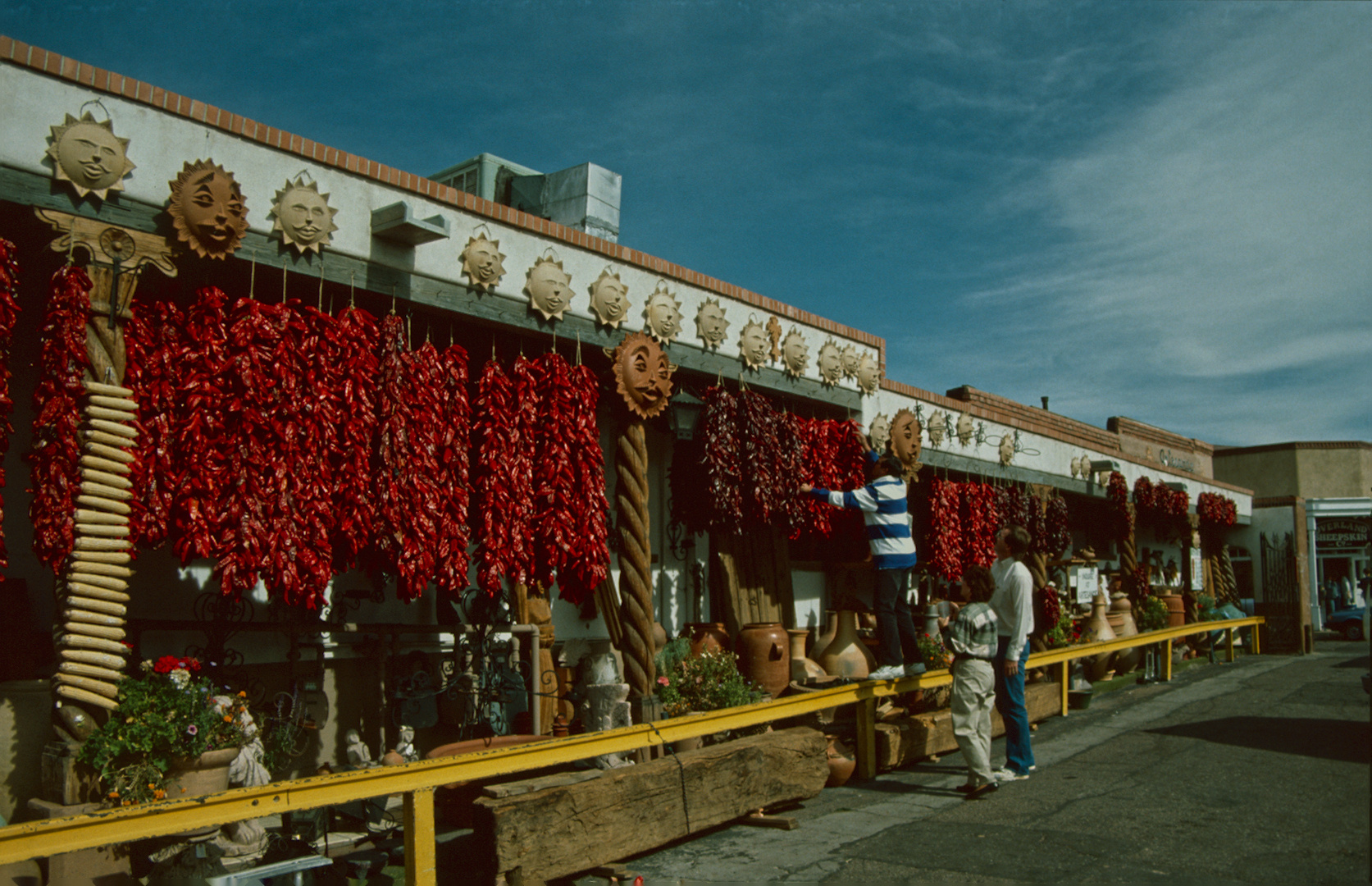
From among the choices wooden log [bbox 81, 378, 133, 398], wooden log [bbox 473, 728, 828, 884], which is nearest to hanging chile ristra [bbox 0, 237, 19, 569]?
wooden log [bbox 81, 378, 133, 398]

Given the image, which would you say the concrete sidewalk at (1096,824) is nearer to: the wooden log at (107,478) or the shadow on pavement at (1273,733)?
the shadow on pavement at (1273,733)

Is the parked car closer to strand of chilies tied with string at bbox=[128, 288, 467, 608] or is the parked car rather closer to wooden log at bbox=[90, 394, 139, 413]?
strand of chilies tied with string at bbox=[128, 288, 467, 608]

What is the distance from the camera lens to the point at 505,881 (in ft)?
15.0

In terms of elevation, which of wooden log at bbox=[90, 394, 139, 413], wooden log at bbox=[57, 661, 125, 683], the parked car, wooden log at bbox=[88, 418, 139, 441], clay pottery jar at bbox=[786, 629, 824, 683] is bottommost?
the parked car

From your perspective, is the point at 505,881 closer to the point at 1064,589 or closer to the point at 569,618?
the point at 569,618

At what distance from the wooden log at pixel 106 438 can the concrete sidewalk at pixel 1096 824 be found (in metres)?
3.67

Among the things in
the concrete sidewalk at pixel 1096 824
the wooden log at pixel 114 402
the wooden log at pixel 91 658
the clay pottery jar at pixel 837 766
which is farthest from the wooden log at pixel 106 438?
the clay pottery jar at pixel 837 766

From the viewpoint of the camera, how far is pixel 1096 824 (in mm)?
5875

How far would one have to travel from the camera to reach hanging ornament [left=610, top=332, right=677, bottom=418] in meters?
7.94

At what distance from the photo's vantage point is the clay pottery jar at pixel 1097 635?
1341 cm

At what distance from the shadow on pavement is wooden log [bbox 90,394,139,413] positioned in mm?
8673

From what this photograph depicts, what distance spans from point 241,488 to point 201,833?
6.23 feet

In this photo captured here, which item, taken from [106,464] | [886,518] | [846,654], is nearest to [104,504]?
[106,464]

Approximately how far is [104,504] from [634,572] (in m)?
3.92
